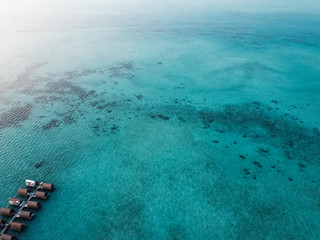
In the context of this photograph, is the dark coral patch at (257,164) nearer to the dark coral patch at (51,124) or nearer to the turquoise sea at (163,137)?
the turquoise sea at (163,137)

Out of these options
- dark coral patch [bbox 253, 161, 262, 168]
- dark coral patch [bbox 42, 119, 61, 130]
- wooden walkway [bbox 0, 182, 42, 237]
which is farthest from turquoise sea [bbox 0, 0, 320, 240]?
wooden walkway [bbox 0, 182, 42, 237]

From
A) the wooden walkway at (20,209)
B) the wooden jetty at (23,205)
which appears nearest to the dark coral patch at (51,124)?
the wooden jetty at (23,205)

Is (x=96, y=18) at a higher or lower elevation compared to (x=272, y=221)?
higher

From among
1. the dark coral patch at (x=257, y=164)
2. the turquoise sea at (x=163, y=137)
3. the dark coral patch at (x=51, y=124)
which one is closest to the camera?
the turquoise sea at (x=163, y=137)

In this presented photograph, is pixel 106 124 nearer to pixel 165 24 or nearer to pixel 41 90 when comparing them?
pixel 41 90

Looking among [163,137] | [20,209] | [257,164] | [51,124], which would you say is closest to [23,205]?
[20,209]

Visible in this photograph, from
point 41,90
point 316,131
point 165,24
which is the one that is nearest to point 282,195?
point 316,131

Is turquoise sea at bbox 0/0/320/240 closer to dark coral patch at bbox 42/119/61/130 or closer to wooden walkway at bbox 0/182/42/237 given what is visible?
dark coral patch at bbox 42/119/61/130
